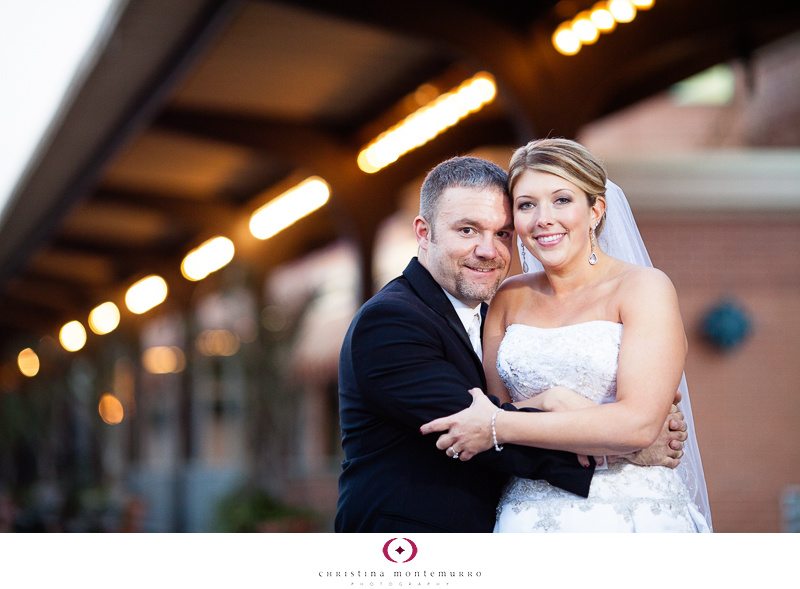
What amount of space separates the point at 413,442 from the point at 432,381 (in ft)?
0.66

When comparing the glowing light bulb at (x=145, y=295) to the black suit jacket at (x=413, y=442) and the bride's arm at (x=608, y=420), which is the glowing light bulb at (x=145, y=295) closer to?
the black suit jacket at (x=413, y=442)

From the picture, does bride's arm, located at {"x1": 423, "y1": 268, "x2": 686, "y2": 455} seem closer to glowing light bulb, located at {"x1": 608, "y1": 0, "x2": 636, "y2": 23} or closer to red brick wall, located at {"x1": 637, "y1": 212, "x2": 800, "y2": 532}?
glowing light bulb, located at {"x1": 608, "y1": 0, "x2": 636, "y2": 23}

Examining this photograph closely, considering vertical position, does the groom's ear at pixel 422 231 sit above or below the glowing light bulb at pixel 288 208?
below

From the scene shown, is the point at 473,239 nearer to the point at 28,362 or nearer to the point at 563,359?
the point at 563,359

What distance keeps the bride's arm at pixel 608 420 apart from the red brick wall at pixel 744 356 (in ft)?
21.3

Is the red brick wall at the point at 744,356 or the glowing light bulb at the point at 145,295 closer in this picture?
the red brick wall at the point at 744,356

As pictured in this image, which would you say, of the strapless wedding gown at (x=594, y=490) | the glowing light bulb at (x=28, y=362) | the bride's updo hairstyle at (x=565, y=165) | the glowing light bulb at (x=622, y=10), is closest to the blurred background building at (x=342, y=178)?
the glowing light bulb at (x=622, y=10)

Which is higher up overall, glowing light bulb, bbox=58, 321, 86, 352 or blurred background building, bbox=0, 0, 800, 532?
glowing light bulb, bbox=58, 321, 86, 352

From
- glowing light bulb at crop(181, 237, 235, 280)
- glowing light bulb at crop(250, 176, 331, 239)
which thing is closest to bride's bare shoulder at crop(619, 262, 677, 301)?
glowing light bulb at crop(250, 176, 331, 239)

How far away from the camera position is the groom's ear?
244cm

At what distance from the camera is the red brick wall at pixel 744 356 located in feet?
27.1

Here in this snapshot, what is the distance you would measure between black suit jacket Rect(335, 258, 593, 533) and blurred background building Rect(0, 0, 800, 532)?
247 centimetres
